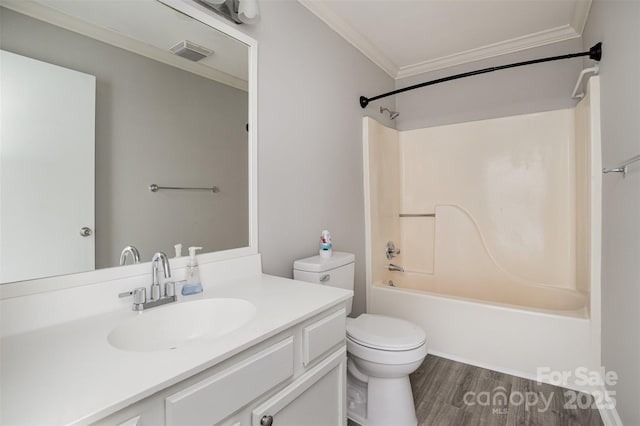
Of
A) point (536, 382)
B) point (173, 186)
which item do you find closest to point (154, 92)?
point (173, 186)

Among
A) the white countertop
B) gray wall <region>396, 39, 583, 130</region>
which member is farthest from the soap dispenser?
gray wall <region>396, 39, 583, 130</region>

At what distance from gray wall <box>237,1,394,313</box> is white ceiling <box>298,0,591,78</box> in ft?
0.46

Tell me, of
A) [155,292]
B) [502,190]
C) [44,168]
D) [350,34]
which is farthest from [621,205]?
[44,168]

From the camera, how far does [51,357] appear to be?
0.71 metres

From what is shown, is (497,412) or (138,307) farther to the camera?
(497,412)

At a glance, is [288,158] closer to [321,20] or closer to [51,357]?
[321,20]

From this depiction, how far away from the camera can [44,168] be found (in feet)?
3.05

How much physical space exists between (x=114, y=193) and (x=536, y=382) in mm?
2463

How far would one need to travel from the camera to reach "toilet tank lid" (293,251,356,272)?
64.9 inches

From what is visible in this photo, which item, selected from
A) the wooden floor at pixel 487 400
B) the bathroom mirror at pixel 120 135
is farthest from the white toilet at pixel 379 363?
the bathroom mirror at pixel 120 135

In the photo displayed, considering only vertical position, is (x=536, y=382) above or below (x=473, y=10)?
below

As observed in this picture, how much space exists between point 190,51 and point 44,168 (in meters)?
0.75

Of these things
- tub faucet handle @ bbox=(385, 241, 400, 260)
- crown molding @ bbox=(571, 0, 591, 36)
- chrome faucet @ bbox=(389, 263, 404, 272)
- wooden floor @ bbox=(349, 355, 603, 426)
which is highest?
crown molding @ bbox=(571, 0, 591, 36)

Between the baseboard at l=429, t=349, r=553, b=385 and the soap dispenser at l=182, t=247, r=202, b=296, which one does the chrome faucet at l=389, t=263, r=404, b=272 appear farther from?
the soap dispenser at l=182, t=247, r=202, b=296
